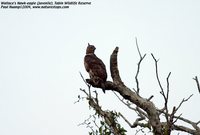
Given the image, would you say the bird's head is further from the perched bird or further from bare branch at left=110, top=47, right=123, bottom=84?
bare branch at left=110, top=47, right=123, bottom=84

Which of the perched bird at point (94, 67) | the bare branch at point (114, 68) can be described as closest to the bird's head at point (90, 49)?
the perched bird at point (94, 67)

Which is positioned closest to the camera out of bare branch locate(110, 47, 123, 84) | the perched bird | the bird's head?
bare branch locate(110, 47, 123, 84)

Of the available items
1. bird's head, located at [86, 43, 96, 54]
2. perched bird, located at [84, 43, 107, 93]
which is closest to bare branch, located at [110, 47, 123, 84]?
perched bird, located at [84, 43, 107, 93]

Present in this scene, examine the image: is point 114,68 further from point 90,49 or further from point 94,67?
point 90,49

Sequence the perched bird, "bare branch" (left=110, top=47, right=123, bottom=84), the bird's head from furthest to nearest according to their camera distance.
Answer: the bird's head, the perched bird, "bare branch" (left=110, top=47, right=123, bottom=84)

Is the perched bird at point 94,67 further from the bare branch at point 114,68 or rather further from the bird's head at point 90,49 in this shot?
the bare branch at point 114,68

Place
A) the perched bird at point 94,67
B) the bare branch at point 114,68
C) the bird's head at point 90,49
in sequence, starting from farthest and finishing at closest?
the bird's head at point 90,49, the perched bird at point 94,67, the bare branch at point 114,68

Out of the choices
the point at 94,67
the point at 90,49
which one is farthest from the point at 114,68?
the point at 90,49

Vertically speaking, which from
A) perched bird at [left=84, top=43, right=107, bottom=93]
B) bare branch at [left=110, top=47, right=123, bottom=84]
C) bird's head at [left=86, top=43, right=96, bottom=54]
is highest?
bird's head at [left=86, top=43, right=96, bottom=54]

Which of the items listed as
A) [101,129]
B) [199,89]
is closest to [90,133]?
[101,129]

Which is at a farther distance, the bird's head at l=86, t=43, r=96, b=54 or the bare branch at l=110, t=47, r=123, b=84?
the bird's head at l=86, t=43, r=96, b=54

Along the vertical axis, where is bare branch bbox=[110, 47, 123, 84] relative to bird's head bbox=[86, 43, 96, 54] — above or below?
below

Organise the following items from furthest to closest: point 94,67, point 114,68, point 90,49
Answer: point 90,49
point 94,67
point 114,68

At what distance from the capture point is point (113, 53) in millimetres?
5242
